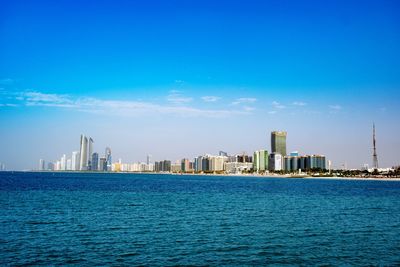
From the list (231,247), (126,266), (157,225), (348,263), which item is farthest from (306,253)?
(157,225)

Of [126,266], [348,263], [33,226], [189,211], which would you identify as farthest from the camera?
[189,211]

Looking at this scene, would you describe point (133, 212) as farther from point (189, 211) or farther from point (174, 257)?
point (174, 257)

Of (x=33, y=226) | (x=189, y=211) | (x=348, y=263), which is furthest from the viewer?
(x=189, y=211)

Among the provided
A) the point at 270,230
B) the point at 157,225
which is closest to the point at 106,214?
the point at 157,225

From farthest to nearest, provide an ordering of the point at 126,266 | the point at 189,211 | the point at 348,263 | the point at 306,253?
the point at 189,211
the point at 306,253
the point at 348,263
the point at 126,266

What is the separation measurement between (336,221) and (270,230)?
11096 mm

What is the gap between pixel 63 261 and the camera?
23.0 meters

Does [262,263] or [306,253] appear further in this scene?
[306,253]

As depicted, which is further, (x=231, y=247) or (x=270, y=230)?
(x=270, y=230)

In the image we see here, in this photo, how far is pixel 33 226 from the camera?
3497 cm

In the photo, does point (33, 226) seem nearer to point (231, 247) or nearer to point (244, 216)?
point (231, 247)

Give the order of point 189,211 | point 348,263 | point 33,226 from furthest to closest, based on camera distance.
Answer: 1. point 189,211
2. point 33,226
3. point 348,263

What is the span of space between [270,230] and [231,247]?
8.81 m

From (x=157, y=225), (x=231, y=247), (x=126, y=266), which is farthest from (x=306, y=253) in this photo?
(x=157, y=225)
